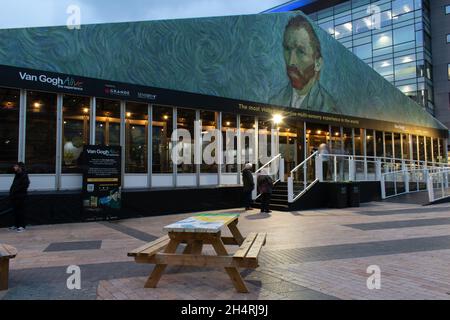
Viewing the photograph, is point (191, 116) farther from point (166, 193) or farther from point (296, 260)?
point (296, 260)

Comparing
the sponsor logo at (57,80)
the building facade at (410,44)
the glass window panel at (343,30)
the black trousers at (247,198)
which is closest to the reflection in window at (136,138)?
the sponsor logo at (57,80)

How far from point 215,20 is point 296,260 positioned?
1168 cm

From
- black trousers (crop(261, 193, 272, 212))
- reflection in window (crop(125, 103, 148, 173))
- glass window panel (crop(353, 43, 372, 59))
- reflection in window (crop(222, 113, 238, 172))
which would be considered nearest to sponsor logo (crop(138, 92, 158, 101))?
reflection in window (crop(125, 103, 148, 173))

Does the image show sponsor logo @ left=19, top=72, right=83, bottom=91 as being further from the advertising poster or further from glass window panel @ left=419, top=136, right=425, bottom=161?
glass window panel @ left=419, top=136, right=425, bottom=161

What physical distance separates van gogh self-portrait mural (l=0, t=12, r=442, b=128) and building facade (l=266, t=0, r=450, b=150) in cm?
1735

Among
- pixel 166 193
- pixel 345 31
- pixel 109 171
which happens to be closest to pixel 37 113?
pixel 109 171

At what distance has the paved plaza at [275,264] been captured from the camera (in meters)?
4.61

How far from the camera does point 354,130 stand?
71.6 ft

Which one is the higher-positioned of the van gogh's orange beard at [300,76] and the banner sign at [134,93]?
the van gogh's orange beard at [300,76]

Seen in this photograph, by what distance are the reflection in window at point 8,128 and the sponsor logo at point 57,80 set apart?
529 millimetres

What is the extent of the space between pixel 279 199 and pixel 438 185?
7.37 m

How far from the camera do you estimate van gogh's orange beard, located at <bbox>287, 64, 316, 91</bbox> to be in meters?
18.8

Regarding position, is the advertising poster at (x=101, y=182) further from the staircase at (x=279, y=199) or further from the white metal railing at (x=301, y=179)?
the white metal railing at (x=301, y=179)

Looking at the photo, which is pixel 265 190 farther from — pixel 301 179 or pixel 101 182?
pixel 101 182
